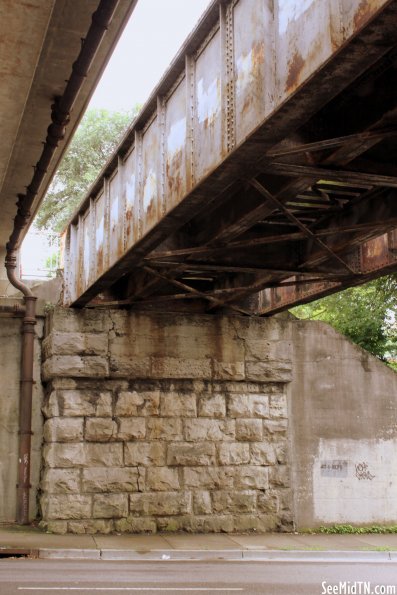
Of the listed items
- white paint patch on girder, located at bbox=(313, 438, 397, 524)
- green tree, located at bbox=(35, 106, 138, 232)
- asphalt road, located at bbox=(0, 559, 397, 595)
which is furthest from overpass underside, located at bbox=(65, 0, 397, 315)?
green tree, located at bbox=(35, 106, 138, 232)

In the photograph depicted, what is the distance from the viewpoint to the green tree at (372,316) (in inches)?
826

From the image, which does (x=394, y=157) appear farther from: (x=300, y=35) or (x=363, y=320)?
(x=363, y=320)

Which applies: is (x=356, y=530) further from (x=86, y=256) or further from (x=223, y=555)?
(x=86, y=256)

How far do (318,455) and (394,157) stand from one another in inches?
339

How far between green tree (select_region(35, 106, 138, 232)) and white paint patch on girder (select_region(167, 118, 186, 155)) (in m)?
26.8

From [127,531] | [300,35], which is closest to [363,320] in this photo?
[127,531]

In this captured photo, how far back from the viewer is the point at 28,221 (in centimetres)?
1331

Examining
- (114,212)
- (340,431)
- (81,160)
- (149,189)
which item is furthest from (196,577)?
(81,160)

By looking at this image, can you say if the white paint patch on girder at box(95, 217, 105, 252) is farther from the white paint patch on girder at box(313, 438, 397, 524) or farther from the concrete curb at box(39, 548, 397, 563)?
the white paint patch on girder at box(313, 438, 397, 524)

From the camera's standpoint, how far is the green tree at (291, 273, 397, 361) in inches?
826

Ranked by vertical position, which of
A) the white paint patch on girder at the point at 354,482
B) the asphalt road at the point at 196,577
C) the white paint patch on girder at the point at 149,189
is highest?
the white paint patch on girder at the point at 149,189

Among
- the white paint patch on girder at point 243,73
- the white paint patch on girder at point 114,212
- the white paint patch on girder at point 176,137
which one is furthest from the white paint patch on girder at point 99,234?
the white paint patch on girder at point 243,73

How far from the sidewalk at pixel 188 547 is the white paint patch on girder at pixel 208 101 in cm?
719

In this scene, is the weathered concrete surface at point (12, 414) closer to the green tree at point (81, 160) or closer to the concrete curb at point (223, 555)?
the concrete curb at point (223, 555)
